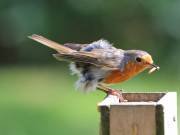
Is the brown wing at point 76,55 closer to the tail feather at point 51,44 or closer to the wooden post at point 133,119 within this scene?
the tail feather at point 51,44

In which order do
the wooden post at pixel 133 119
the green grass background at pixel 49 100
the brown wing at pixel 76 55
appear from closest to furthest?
the wooden post at pixel 133 119, the brown wing at pixel 76 55, the green grass background at pixel 49 100

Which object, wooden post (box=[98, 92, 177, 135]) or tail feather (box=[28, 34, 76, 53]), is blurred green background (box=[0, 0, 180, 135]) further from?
wooden post (box=[98, 92, 177, 135])

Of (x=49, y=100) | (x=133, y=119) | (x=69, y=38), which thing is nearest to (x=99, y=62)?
(x=133, y=119)

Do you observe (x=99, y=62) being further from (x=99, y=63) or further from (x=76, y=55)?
(x=76, y=55)

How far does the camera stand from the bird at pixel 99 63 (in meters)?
5.50

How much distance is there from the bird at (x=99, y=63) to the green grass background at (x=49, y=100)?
3.72m

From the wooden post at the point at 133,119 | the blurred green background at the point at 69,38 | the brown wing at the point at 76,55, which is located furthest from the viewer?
the blurred green background at the point at 69,38

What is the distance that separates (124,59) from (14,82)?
25.7 ft

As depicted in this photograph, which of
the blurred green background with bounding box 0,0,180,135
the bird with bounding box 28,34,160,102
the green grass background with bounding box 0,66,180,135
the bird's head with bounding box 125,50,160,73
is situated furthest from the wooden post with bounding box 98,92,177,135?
the blurred green background with bounding box 0,0,180,135

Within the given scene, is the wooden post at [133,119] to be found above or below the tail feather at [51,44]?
below

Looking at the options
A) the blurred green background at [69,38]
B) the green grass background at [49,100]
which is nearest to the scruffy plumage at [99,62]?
the green grass background at [49,100]

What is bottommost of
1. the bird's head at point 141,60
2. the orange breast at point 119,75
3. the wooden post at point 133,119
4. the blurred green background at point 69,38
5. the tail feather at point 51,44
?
the wooden post at point 133,119

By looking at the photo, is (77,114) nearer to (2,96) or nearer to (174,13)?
(2,96)

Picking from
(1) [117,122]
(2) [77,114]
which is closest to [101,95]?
(2) [77,114]
